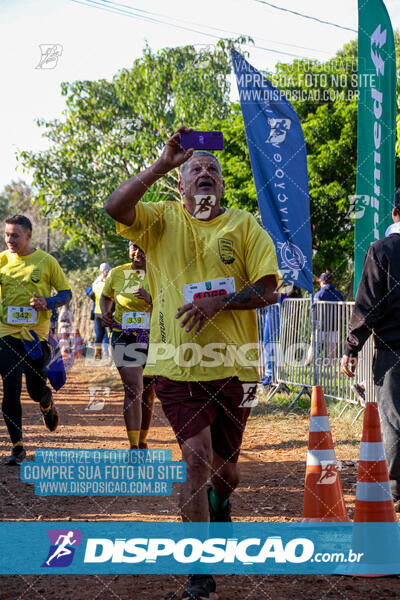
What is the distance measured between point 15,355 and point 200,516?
12.2 ft

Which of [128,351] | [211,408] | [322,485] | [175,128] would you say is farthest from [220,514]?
[175,128]

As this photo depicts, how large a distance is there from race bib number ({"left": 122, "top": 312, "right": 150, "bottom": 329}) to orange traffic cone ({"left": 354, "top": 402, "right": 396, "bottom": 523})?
9.86 feet

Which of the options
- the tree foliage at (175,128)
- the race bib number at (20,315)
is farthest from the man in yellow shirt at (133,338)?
the tree foliage at (175,128)

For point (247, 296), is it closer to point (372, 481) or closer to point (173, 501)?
point (372, 481)

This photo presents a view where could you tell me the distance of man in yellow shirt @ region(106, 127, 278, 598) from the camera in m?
3.38

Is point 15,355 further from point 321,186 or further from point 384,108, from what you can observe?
point 321,186

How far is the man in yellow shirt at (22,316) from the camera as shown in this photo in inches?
258

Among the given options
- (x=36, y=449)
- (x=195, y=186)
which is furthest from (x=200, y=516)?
(x=36, y=449)

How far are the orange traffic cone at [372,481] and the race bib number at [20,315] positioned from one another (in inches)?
144

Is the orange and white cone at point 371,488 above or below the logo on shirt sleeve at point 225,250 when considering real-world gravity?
below

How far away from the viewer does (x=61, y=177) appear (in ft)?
97.2

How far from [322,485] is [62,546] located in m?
1.56

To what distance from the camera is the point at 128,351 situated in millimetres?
6633

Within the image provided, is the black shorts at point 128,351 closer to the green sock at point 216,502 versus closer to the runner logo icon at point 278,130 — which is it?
the green sock at point 216,502
